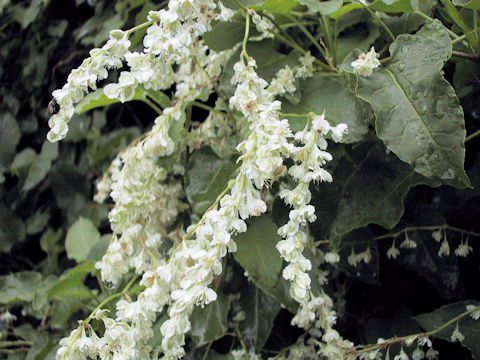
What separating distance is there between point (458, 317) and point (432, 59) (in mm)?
501

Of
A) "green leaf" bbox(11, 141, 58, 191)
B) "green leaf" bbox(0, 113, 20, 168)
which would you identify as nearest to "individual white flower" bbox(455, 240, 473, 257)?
"green leaf" bbox(11, 141, 58, 191)

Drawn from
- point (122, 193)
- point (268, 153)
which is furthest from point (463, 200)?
point (122, 193)

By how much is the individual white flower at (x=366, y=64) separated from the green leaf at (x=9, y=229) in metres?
1.47

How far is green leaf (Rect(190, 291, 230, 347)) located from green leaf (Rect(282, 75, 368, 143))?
399 mm

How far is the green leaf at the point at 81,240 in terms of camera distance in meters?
1.48

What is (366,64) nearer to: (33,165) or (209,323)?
(209,323)

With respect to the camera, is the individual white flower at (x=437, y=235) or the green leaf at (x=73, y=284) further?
the green leaf at (x=73, y=284)

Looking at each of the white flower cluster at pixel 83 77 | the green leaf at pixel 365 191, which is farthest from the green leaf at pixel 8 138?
the green leaf at pixel 365 191

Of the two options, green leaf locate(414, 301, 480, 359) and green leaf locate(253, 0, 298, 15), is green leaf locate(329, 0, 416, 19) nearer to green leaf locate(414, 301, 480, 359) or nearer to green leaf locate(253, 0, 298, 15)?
green leaf locate(253, 0, 298, 15)

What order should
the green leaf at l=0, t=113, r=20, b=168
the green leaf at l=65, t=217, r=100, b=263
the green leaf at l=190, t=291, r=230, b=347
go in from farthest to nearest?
the green leaf at l=0, t=113, r=20, b=168
the green leaf at l=65, t=217, r=100, b=263
the green leaf at l=190, t=291, r=230, b=347

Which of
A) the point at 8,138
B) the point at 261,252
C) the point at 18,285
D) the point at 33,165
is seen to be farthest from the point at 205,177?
the point at 8,138

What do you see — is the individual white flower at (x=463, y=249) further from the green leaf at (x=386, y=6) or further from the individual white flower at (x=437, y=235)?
the green leaf at (x=386, y=6)

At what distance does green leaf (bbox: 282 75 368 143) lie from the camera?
0.90 meters

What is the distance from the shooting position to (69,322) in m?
1.46
